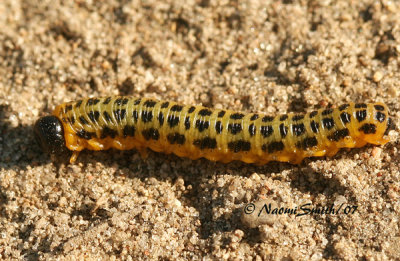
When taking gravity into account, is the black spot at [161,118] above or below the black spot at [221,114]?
below

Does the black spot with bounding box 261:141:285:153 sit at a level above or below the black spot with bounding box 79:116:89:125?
below

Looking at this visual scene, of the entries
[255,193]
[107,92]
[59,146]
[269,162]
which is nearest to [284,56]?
[269,162]

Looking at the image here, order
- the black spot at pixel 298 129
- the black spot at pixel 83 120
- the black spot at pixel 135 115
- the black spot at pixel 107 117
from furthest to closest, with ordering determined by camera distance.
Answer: the black spot at pixel 83 120, the black spot at pixel 107 117, the black spot at pixel 135 115, the black spot at pixel 298 129

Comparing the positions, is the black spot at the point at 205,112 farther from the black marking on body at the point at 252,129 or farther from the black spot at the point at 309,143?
the black spot at the point at 309,143

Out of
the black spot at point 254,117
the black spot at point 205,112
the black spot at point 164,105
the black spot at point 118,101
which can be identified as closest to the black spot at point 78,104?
the black spot at point 118,101

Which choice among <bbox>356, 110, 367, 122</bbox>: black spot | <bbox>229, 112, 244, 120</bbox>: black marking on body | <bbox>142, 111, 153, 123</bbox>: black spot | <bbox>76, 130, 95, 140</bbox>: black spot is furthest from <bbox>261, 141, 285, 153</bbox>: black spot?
<bbox>76, 130, 95, 140</bbox>: black spot

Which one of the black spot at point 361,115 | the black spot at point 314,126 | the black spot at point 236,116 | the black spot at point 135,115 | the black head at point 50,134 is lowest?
the black head at point 50,134

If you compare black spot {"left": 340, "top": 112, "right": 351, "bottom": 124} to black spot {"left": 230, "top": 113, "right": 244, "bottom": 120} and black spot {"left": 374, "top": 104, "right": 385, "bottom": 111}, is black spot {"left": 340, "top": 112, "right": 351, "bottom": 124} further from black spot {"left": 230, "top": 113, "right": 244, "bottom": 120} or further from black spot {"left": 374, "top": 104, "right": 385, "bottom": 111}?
black spot {"left": 230, "top": 113, "right": 244, "bottom": 120}
